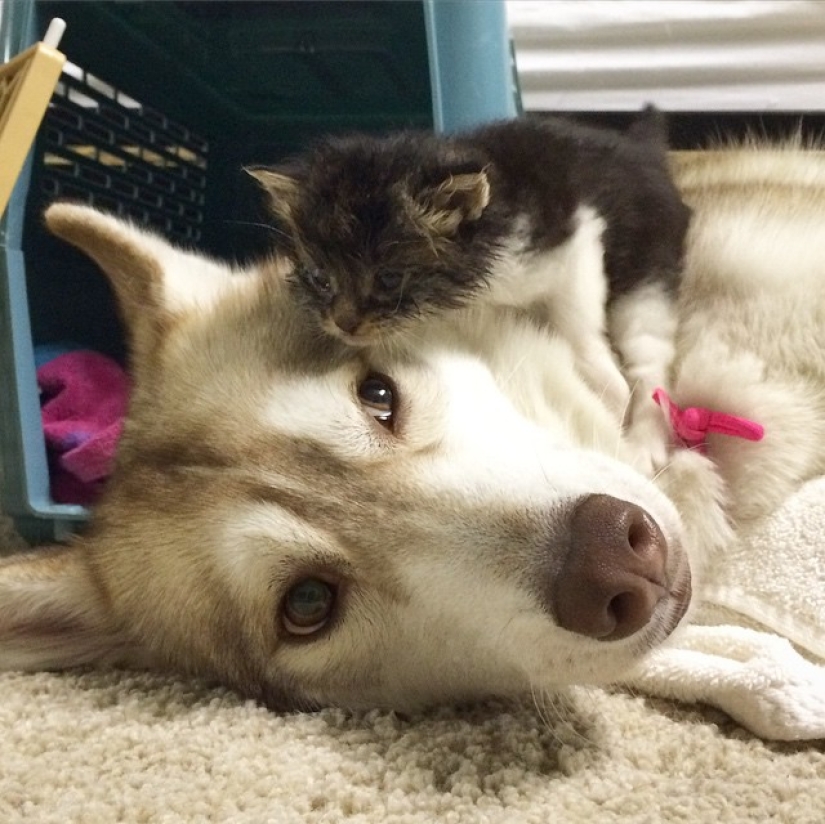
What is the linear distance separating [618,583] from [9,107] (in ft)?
3.88

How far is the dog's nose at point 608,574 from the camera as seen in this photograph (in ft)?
3.92

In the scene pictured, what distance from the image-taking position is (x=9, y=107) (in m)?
1.45

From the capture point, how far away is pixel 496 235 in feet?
5.20

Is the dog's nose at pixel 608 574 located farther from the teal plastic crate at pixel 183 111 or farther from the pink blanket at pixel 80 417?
the pink blanket at pixel 80 417

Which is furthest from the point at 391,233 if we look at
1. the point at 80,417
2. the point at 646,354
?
the point at 80,417

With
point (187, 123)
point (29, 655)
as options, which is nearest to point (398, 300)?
point (29, 655)

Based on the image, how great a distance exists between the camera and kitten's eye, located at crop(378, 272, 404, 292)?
156 cm

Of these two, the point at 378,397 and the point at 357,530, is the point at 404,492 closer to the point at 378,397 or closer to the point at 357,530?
the point at 357,530

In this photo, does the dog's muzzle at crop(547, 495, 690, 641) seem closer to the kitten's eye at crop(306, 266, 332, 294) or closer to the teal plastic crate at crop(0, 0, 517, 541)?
the kitten's eye at crop(306, 266, 332, 294)

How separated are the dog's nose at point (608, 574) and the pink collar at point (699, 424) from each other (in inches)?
18.9

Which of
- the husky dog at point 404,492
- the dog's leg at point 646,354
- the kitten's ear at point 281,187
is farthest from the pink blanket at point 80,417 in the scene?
the dog's leg at point 646,354

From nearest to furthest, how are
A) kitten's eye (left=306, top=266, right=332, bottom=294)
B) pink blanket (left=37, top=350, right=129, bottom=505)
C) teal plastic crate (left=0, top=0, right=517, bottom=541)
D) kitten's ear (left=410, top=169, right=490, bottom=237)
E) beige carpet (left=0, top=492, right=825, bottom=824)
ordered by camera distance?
beige carpet (left=0, top=492, right=825, bottom=824) → kitten's ear (left=410, top=169, right=490, bottom=237) → kitten's eye (left=306, top=266, right=332, bottom=294) → teal plastic crate (left=0, top=0, right=517, bottom=541) → pink blanket (left=37, top=350, right=129, bottom=505)

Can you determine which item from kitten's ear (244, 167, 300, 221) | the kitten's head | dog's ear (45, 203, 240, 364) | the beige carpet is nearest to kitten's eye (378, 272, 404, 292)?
the kitten's head

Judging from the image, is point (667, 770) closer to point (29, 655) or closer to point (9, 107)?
point (29, 655)
